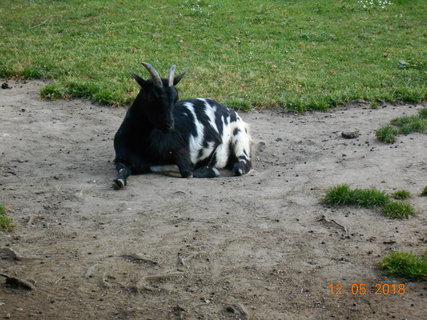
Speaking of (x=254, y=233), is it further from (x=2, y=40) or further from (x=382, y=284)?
(x=2, y=40)

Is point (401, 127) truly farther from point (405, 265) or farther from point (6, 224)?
point (6, 224)

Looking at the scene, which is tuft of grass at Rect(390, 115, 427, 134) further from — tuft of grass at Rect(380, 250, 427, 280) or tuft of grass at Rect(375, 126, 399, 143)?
tuft of grass at Rect(380, 250, 427, 280)

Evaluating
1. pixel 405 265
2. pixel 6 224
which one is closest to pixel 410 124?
pixel 405 265

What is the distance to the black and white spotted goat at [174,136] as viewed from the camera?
876 cm

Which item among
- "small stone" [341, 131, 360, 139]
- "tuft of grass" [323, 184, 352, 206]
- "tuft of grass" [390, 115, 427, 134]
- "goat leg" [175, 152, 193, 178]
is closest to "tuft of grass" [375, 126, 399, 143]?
"tuft of grass" [390, 115, 427, 134]

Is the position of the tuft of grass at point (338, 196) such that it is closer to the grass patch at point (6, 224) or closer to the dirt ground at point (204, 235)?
the dirt ground at point (204, 235)

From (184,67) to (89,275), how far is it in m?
8.72

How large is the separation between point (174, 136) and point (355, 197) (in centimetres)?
288

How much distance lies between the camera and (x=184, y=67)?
1384 cm
